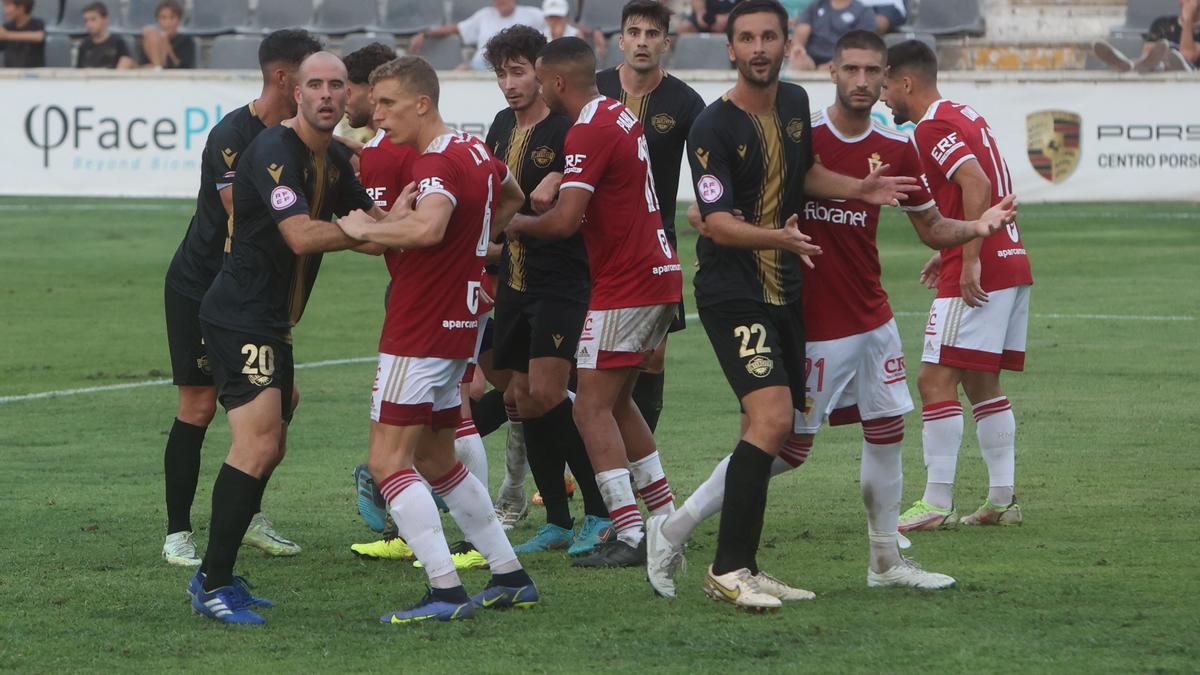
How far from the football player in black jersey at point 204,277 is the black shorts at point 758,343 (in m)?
1.97

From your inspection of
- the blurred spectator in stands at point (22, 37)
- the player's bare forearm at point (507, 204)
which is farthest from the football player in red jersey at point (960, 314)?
the blurred spectator in stands at point (22, 37)

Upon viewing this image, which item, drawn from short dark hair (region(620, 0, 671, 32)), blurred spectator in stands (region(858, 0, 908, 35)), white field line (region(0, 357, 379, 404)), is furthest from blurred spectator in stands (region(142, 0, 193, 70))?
short dark hair (region(620, 0, 671, 32))

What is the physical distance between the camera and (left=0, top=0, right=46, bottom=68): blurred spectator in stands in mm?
25719

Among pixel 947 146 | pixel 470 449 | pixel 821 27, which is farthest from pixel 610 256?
pixel 821 27

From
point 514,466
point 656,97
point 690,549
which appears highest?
point 656,97

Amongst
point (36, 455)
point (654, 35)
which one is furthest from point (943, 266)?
point (36, 455)

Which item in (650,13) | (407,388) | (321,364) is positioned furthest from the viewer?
(321,364)

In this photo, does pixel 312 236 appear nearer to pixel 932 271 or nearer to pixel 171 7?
pixel 932 271

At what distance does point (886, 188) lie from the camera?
6.38 metres

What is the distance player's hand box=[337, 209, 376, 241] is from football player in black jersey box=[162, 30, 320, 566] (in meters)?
0.94

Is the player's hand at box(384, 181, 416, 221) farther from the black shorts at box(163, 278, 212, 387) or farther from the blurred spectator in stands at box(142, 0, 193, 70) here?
the blurred spectator in stands at box(142, 0, 193, 70)

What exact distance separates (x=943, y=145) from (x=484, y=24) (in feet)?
58.0

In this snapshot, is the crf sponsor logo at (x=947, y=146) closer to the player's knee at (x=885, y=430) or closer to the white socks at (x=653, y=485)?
the player's knee at (x=885, y=430)

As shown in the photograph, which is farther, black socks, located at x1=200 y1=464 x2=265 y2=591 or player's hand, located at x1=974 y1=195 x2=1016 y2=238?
player's hand, located at x1=974 y1=195 x2=1016 y2=238
